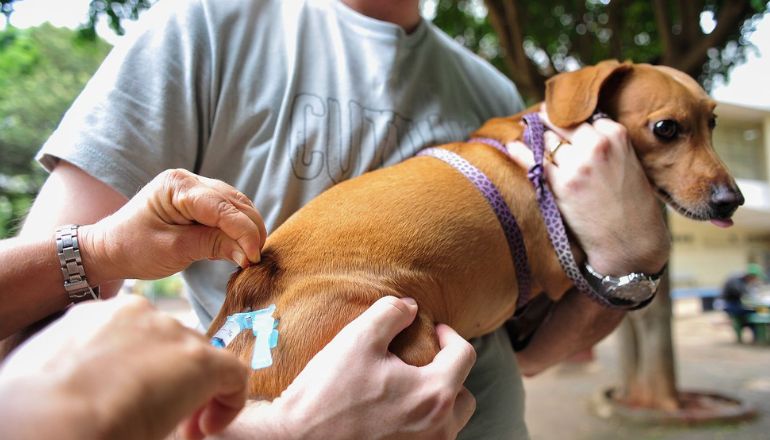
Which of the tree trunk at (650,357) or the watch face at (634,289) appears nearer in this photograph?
the watch face at (634,289)

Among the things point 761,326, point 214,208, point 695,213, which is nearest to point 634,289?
point 695,213

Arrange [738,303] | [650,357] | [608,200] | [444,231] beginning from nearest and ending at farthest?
[444,231]
[608,200]
[650,357]
[738,303]

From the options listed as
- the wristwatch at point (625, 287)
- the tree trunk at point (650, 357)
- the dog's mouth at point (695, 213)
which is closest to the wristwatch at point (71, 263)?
the wristwatch at point (625, 287)

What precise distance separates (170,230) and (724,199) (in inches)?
59.7

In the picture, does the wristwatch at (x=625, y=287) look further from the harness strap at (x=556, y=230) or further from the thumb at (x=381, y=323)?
the thumb at (x=381, y=323)

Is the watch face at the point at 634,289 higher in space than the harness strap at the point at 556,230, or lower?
lower

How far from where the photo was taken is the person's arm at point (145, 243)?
3.14ft

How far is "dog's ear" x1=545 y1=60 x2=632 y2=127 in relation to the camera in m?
1.64

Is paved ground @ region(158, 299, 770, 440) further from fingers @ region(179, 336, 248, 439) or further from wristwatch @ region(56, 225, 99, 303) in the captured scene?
fingers @ region(179, 336, 248, 439)

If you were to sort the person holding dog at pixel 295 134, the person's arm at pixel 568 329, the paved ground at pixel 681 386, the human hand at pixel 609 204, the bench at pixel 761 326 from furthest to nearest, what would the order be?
1. the bench at pixel 761 326
2. the paved ground at pixel 681 386
3. the person's arm at pixel 568 329
4. the human hand at pixel 609 204
5. the person holding dog at pixel 295 134

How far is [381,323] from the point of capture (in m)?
0.98

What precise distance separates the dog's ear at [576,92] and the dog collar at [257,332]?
111cm

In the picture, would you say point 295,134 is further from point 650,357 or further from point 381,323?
point 650,357

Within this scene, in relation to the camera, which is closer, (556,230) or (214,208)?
(214,208)
